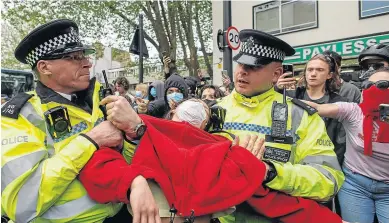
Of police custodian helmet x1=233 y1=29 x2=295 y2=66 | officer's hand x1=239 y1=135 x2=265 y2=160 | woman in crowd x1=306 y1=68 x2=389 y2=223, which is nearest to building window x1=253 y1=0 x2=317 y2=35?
woman in crowd x1=306 y1=68 x2=389 y2=223

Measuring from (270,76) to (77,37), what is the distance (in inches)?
46.4

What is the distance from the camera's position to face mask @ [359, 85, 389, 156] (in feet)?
8.65

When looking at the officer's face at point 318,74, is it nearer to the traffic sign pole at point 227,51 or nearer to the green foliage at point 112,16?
the traffic sign pole at point 227,51

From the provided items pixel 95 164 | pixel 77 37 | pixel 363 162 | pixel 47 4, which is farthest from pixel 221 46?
pixel 47 4

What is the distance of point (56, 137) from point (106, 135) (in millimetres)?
273

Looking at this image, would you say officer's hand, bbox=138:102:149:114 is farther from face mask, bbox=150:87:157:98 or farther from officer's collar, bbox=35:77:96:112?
officer's collar, bbox=35:77:96:112

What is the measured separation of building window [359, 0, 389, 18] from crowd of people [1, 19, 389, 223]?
10.0 meters

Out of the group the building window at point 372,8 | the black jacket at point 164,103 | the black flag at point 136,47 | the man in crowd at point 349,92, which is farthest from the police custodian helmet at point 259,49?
the building window at point 372,8

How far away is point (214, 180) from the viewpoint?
4.91ft

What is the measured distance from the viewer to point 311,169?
184 cm

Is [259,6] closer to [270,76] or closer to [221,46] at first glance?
[221,46]

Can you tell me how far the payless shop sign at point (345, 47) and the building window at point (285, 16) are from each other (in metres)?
0.79

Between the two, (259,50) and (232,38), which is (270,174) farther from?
(232,38)

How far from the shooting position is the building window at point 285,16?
1262 centimetres
